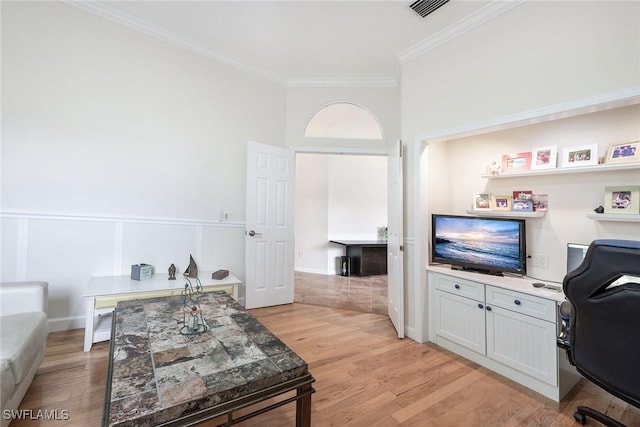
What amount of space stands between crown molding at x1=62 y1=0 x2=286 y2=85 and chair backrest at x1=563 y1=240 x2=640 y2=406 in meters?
3.78

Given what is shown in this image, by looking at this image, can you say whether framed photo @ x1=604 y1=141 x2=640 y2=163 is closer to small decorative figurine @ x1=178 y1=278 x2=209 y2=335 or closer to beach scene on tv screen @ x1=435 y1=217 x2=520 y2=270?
beach scene on tv screen @ x1=435 y1=217 x2=520 y2=270

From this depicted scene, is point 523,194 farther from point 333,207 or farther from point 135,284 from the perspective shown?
point 333,207

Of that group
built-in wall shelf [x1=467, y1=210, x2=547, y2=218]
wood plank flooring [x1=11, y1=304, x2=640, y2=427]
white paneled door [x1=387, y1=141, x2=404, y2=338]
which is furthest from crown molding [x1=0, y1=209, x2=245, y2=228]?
built-in wall shelf [x1=467, y1=210, x2=547, y2=218]

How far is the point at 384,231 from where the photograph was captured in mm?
6160

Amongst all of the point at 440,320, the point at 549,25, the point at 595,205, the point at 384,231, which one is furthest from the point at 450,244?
the point at 384,231

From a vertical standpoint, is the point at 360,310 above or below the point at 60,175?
below

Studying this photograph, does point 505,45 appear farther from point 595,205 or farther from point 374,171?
point 374,171

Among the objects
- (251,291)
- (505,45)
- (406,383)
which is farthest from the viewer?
(251,291)

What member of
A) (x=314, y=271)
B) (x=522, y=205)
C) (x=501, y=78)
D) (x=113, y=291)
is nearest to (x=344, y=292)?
(x=314, y=271)

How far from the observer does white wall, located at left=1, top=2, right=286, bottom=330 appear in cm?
249

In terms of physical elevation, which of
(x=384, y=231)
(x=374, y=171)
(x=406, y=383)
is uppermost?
(x=374, y=171)

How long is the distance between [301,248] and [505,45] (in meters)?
4.73

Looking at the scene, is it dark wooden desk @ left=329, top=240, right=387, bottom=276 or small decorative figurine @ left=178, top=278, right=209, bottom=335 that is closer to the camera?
small decorative figurine @ left=178, top=278, right=209, bottom=335

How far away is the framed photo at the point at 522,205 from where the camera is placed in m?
2.45
